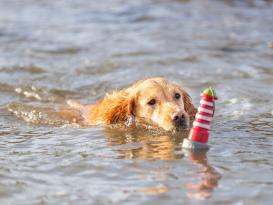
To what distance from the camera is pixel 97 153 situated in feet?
22.4

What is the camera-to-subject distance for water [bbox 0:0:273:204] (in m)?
5.66

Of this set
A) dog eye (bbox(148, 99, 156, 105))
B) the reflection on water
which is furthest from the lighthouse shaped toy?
dog eye (bbox(148, 99, 156, 105))

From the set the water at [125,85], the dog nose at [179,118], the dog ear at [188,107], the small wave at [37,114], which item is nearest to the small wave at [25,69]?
the water at [125,85]

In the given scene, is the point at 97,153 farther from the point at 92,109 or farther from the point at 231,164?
the point at 92,109

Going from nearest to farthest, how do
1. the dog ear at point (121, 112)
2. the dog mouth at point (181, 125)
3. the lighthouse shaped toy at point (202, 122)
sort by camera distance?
1. the lighthouse shaped toy at point (202, 122)
2. the dog mouth at point (181, 125)
3. the dog ear at point (121, 112)

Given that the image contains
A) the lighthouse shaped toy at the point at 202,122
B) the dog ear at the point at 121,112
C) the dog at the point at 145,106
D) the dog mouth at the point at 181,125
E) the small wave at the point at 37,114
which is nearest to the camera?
the lighthouse shaped toy at the point at 202,122

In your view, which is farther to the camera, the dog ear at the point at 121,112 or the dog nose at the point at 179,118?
the dog ear at the point at 121,112

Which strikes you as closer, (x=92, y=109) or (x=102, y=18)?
(x=92, y=109)

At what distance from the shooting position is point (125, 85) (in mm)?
11281

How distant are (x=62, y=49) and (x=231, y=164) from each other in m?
8.69

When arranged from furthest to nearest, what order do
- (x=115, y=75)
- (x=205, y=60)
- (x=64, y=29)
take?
(x=64, y=29)
(x=205, y=60)
(x=115, y=75)

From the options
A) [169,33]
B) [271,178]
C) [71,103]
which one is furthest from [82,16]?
[271,178]

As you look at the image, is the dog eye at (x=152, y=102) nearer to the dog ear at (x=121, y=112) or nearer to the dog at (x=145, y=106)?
the dog at (x=145, y=106)

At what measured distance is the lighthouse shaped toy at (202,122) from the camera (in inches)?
255
